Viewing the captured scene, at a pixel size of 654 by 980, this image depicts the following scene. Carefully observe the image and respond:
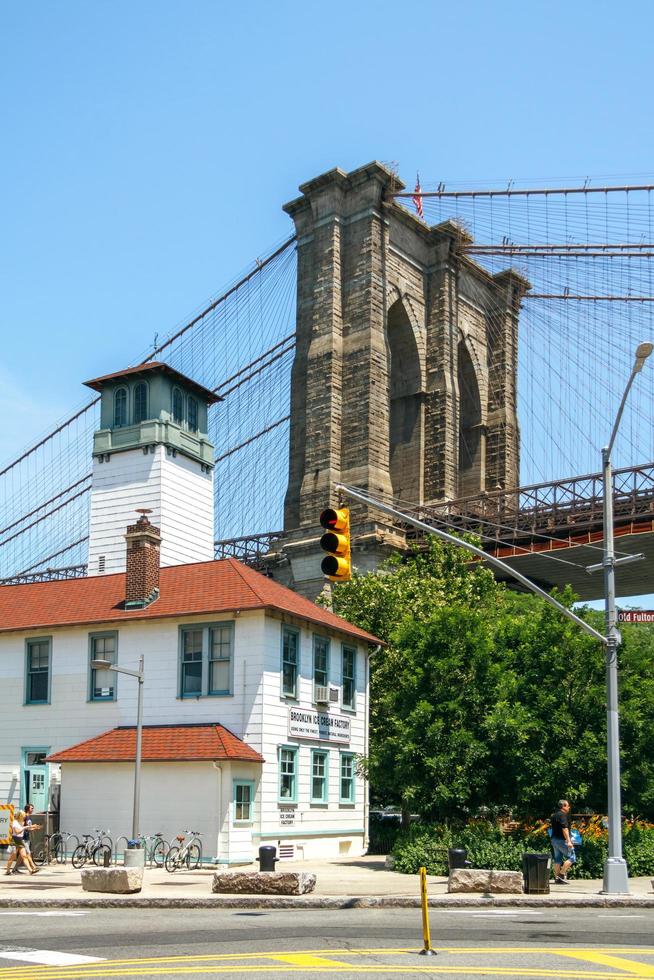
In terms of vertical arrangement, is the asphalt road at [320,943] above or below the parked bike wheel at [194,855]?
above

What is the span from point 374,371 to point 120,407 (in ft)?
42.3

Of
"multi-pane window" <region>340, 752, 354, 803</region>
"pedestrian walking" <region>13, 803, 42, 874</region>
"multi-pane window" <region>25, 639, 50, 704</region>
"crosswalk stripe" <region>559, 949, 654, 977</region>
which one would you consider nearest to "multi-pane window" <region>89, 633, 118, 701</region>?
"multi-pane window" <region>25, 639, 50, 704</region>

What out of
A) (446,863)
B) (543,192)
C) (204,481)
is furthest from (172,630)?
Result: (543,192)

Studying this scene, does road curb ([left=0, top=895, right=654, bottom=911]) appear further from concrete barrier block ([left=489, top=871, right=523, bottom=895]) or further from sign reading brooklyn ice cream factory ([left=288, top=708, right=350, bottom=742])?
sign reading brooklyn ice cream factory ([left=288, top=708, right=350, bottom=742])

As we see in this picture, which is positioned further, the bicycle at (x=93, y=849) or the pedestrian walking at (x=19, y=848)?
the bicycle at (x=93, y=849)

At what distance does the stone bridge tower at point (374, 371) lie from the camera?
55062 mm

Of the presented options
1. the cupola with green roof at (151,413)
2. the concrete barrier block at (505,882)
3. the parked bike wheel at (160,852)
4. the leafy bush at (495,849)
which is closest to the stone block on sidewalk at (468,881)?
the concrete barrier block at (505,882)

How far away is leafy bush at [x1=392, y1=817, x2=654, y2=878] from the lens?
2536 centimetres

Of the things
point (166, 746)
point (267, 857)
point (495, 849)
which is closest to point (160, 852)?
point (166, 746)

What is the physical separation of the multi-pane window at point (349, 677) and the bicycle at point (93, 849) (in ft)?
27.5

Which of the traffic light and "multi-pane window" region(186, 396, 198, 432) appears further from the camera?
"multi-pane window" region(186, 396, 198, 432)

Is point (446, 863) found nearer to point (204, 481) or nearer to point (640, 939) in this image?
point (640, 939)

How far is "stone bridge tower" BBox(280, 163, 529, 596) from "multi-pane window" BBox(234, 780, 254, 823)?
2382 centimetres

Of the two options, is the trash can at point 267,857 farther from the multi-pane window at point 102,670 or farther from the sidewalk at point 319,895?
the multi-pane window at point 102,670
